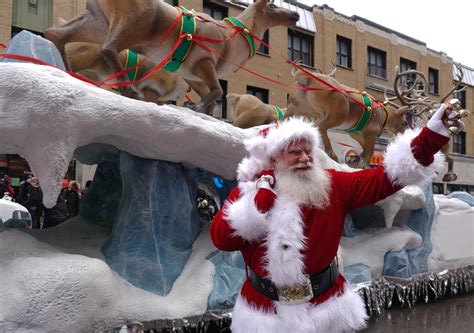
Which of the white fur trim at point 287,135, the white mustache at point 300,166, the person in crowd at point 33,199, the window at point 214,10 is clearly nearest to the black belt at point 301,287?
the white mustache at point 300,166

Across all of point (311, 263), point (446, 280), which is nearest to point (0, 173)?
point (446, 280)

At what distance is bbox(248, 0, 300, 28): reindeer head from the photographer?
22.4ft

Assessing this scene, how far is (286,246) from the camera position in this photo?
101 inches

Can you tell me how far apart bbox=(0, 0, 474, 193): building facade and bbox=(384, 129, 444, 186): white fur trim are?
10.3m

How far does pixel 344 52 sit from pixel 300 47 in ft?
8.51

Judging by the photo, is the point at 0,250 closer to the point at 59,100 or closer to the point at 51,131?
the point at 51,131

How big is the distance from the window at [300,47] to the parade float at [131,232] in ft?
43.2

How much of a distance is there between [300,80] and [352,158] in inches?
102

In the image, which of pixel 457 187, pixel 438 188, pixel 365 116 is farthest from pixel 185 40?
pixel 457 187

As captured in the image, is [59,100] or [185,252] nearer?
[59,100]

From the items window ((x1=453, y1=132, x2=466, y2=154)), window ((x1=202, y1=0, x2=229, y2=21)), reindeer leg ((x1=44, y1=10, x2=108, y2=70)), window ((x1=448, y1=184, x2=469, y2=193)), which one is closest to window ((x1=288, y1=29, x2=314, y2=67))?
window ((x1=202, y1=0, x2=229, y2=21))

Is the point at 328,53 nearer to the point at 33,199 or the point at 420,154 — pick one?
the point at 33,199

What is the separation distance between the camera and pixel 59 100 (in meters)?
3.54

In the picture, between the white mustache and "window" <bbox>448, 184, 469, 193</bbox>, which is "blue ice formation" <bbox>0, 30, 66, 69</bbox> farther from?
"window" <bbox>448, 184, 469, 193</bbox>
